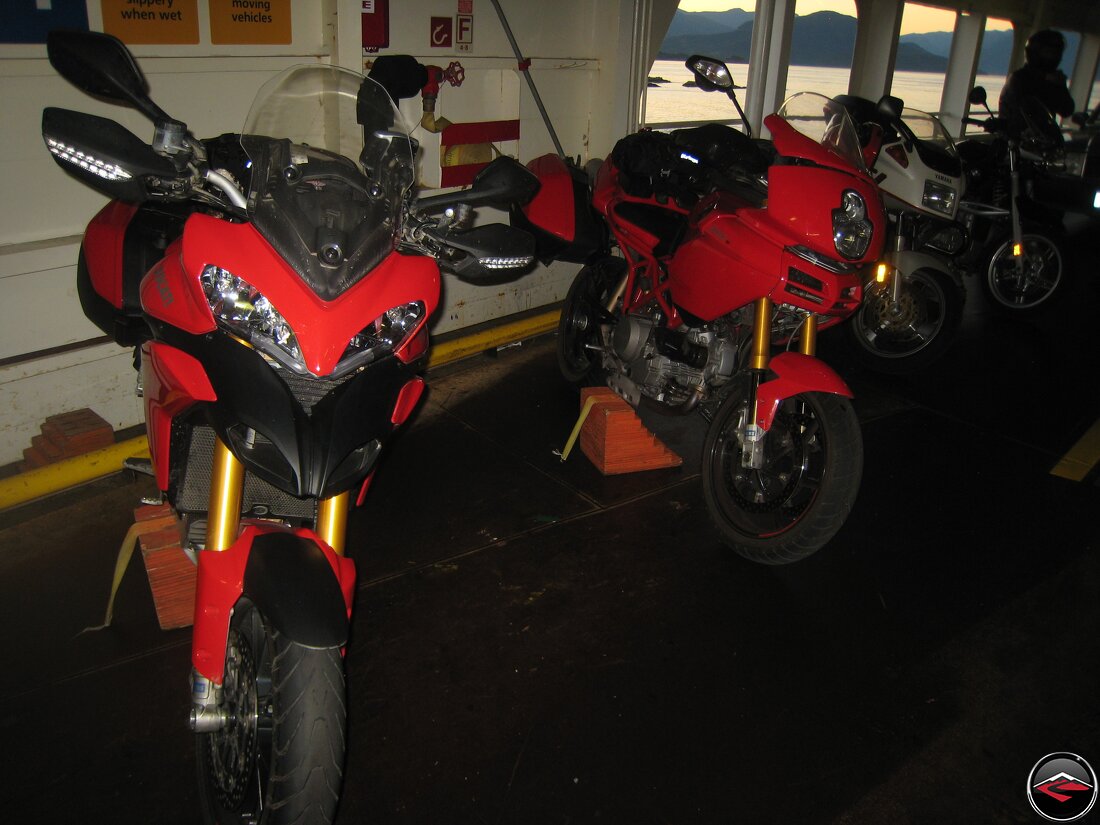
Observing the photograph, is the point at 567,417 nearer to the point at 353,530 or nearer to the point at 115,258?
the point at 353,530

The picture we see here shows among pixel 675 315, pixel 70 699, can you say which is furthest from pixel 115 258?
pixel 675 315

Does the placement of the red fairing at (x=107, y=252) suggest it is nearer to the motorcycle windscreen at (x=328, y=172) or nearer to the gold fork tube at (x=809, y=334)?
the motorcycle windscreen at (x=328, y=172)

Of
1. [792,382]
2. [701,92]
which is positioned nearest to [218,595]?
[792,382]

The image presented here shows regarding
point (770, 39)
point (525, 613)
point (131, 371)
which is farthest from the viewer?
point (770, 39)

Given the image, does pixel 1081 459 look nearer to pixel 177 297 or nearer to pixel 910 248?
pixel 910 248

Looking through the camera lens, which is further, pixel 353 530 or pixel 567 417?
pixel 567 417

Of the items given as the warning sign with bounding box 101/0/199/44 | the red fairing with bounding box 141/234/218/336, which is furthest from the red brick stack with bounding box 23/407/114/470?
the red fairing with bounding box 141/234/218/336

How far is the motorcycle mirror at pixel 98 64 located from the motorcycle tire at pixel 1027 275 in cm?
637

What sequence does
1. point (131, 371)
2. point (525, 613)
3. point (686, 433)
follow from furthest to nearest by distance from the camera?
1. point (686, 433)
2. point (131, 371)
3. point (525, 613)

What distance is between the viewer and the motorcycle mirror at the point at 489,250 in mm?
2172

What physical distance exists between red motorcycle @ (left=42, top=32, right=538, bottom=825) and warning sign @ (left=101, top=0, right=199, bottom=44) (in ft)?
7.61

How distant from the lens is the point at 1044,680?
2.89 meters

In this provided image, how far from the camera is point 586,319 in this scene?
490 centimetres

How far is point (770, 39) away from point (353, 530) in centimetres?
618
